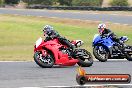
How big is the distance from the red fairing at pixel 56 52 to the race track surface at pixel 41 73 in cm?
21

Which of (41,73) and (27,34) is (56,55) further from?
(27,34)

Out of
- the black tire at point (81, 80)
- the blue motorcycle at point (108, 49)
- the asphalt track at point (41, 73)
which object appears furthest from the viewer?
Result: the blue motorcycle at point (108, 49)

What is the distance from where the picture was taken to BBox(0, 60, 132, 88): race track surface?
11.8m

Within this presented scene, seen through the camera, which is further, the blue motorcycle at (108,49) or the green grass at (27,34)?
the green grass at (27,34)

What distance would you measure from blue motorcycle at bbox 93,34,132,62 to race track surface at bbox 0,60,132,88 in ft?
3.23

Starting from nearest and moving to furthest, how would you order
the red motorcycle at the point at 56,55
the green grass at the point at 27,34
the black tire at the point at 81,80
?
the black tire at the point at 81,80, the red motorcycle at the point at 56,55, the green grass at the point at 27,34

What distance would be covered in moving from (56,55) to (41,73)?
1.78 m

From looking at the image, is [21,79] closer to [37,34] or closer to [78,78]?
[78,78]

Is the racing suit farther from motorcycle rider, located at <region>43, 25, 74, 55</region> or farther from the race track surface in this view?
the race track surface

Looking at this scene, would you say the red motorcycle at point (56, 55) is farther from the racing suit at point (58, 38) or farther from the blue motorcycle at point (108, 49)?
the blue motorcycle at point (108, 49)

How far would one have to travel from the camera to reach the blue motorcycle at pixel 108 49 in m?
18.3

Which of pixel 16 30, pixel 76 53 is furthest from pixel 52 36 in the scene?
pixel 16 30

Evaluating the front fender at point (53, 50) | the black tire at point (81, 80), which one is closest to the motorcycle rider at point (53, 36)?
the front fender at point (53, 50)

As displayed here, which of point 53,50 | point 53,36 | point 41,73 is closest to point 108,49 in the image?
point 53,36
